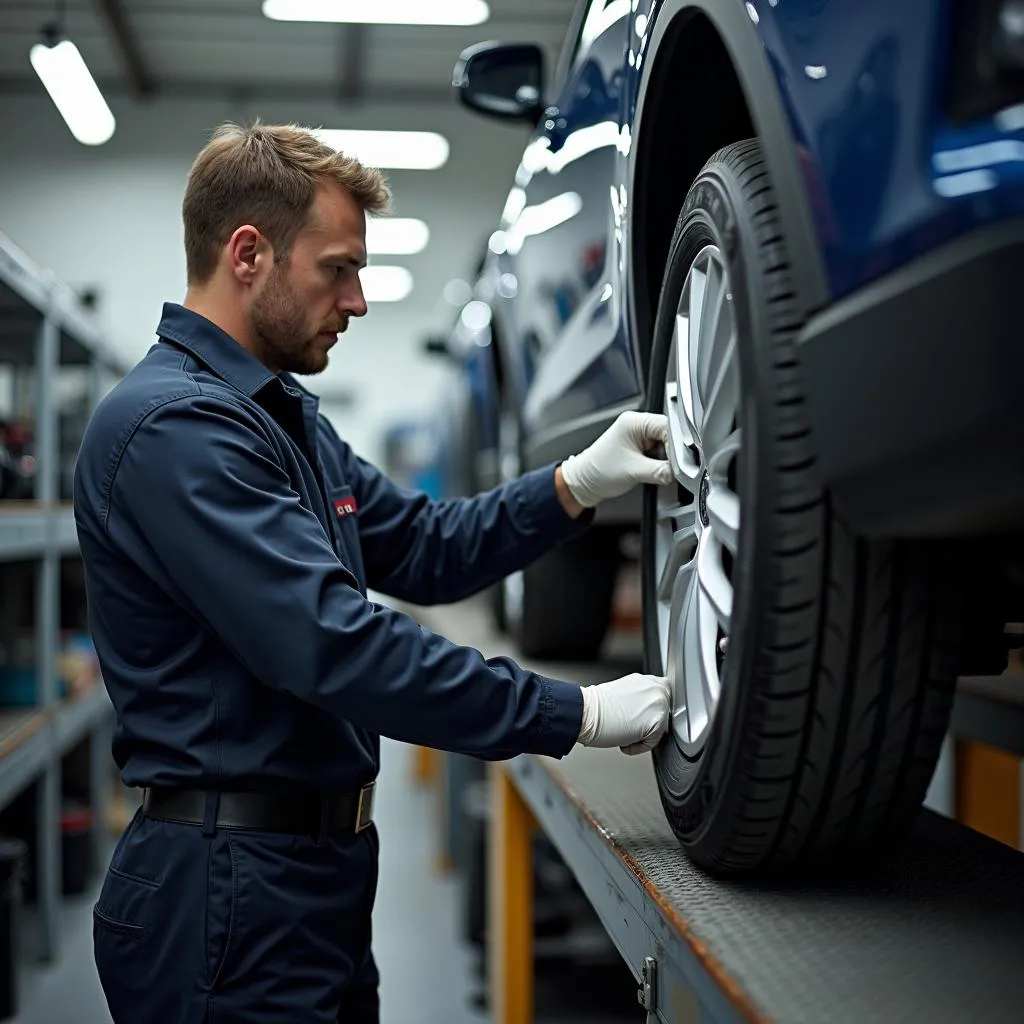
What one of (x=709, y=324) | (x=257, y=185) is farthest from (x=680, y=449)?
(x=257, y=185)

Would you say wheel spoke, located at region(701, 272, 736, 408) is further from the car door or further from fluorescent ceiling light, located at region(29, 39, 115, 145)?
fluorescent ceiling light, located at region(29, 39, 115, 145)

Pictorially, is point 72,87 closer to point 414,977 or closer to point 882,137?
point 414,977

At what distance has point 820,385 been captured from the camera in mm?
933

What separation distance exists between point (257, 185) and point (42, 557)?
8.12 ft

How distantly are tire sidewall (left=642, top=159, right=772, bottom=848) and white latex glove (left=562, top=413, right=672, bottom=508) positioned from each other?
0.95ft

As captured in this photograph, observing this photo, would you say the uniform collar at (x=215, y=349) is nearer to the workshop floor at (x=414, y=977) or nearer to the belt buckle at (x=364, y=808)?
the belt buckle at (x=364, y=808)

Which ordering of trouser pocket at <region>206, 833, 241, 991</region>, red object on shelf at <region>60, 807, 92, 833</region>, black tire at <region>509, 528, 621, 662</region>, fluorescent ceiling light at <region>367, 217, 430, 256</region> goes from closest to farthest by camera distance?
trouser pocket at <region>206, 833, 241, 991</region>, black tire at <region>509, 528, 621, 662</region>, red object on shelf at <region>60, 807, 92, 833</region>, fluorescent ceiling light at <region>367, 217, 430, 256</region>

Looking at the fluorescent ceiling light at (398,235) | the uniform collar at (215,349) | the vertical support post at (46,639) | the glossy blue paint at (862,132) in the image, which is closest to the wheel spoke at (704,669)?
the glossy blue paint at (862,132)

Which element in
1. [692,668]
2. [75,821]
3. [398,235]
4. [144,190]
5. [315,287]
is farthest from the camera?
[398,235]

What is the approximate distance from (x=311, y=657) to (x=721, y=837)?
0.46 meters

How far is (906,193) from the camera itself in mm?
811

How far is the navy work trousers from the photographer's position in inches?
57.7

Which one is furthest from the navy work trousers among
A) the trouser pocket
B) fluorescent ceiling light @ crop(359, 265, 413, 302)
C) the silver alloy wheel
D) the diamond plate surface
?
fluorescent ceiling light @ crop(359, 265, 413, 302)

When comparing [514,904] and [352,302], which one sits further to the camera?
[514,904]
